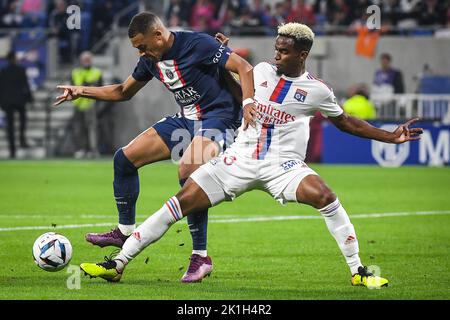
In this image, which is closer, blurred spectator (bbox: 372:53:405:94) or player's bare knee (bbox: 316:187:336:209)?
player's bare knee (bbox: 316:187:336:209)

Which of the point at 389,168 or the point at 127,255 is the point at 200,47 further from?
the point at 389,168

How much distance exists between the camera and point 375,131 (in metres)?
8.33

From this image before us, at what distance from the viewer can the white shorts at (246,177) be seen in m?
8.11

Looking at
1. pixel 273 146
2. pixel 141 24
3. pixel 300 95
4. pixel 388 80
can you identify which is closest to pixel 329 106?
pixel 300 95

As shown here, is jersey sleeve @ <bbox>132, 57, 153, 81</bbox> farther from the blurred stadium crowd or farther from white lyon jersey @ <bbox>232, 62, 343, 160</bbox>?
the blurred stadium crowd

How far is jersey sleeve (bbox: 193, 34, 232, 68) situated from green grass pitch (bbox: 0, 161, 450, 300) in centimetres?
183

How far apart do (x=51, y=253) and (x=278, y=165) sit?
2.00m

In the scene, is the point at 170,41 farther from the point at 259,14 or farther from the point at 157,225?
the point at 259,14

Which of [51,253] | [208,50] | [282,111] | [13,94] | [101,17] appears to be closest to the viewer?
[282,111]

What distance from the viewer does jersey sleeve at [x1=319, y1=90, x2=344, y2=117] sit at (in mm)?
8250

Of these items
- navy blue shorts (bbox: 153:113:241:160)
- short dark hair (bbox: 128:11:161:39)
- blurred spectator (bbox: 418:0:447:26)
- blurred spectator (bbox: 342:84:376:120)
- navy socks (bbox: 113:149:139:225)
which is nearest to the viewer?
short dark hair (bbox: 128:11:161:39)

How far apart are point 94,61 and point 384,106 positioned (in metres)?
8.90

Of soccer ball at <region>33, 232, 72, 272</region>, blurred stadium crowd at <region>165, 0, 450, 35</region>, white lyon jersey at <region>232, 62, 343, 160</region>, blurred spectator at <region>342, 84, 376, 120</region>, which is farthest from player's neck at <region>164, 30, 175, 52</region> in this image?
blurred stadium crowd at <region>165, 0, 450, 35</region>
